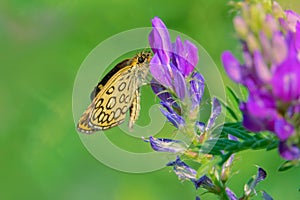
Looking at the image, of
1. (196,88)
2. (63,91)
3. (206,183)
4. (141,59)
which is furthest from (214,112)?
(63,91)

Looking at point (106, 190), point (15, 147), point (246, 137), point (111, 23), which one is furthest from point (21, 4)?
point (246, 137)

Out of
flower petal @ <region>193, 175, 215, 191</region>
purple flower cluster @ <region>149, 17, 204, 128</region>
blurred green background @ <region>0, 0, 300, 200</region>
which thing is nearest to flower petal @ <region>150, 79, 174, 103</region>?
purple flower cluster @ <region>149, 17, 204, 128</region>

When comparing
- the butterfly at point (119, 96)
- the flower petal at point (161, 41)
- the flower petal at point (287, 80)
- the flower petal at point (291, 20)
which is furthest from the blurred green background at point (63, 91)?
the flower petal at point (287, 80)

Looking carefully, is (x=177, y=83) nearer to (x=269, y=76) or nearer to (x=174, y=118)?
(x=174, y=118)

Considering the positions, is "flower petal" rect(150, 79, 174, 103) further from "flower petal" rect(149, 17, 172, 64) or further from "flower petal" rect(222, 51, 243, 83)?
"flower petal" rect(222, 51, 243, 83)

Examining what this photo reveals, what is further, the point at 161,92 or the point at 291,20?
the point at 161,92

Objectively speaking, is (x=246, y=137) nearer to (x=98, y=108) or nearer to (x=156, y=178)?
(x=98, y=108)
